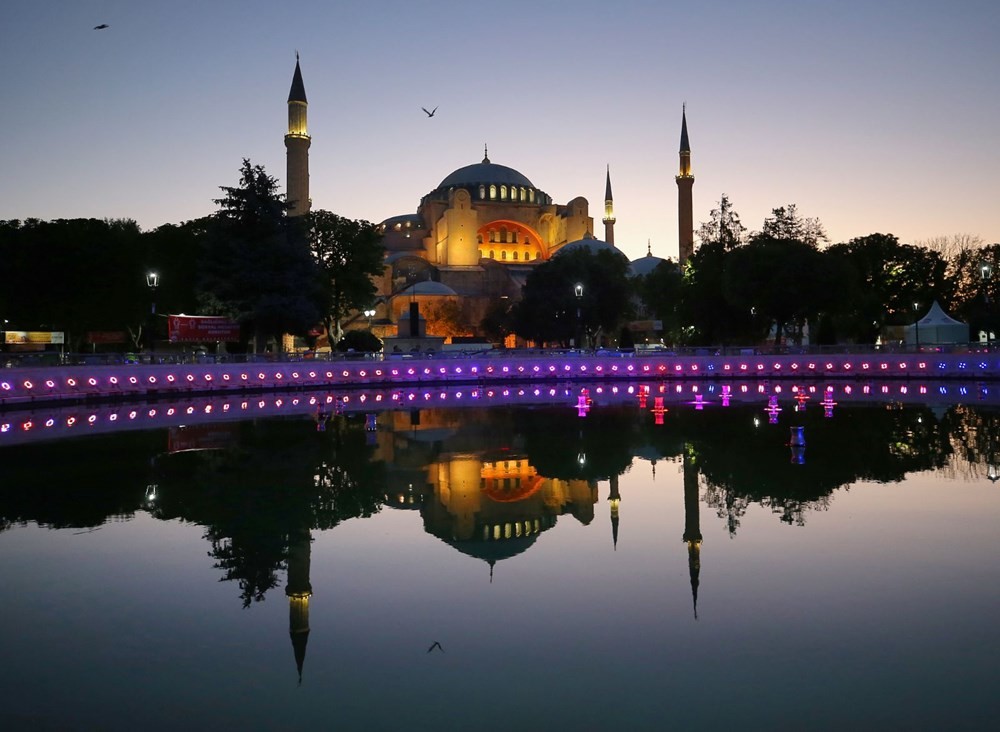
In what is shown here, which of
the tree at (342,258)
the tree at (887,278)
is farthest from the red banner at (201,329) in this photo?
the tree at (887,278)

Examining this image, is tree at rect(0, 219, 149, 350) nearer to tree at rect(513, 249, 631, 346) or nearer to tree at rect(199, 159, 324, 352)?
tree at rect(199, 159, 324, 352)

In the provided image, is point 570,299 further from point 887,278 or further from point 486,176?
point 486,176

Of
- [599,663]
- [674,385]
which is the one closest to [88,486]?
[599,663]

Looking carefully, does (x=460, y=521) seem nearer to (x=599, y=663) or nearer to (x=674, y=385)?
(x=599, y=663)

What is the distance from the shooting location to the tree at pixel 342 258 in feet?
152

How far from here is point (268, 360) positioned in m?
34.7

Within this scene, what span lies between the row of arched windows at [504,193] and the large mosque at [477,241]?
10 centimetres

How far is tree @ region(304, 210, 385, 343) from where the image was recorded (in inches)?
1828

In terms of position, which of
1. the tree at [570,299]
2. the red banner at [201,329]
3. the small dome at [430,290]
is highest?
the small dome at [430,290]

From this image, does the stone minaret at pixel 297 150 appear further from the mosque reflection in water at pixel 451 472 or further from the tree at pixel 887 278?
the mosque reflection in water at pixel 451 472

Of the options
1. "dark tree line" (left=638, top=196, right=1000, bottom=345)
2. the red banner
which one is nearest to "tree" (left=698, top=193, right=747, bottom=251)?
"dark tree line" (left=638, top=196, right=1000, bottom=345)

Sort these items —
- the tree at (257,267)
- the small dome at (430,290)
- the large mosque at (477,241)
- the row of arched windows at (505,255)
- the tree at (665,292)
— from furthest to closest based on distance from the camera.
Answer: the row of arched windows at (505,255) < the large mosque at (477,241) < the small dome at (430,290) < the tree at (665,292) < the tree at (257,267)

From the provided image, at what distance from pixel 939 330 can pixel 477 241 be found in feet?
159

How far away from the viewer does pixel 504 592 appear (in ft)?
23.6
